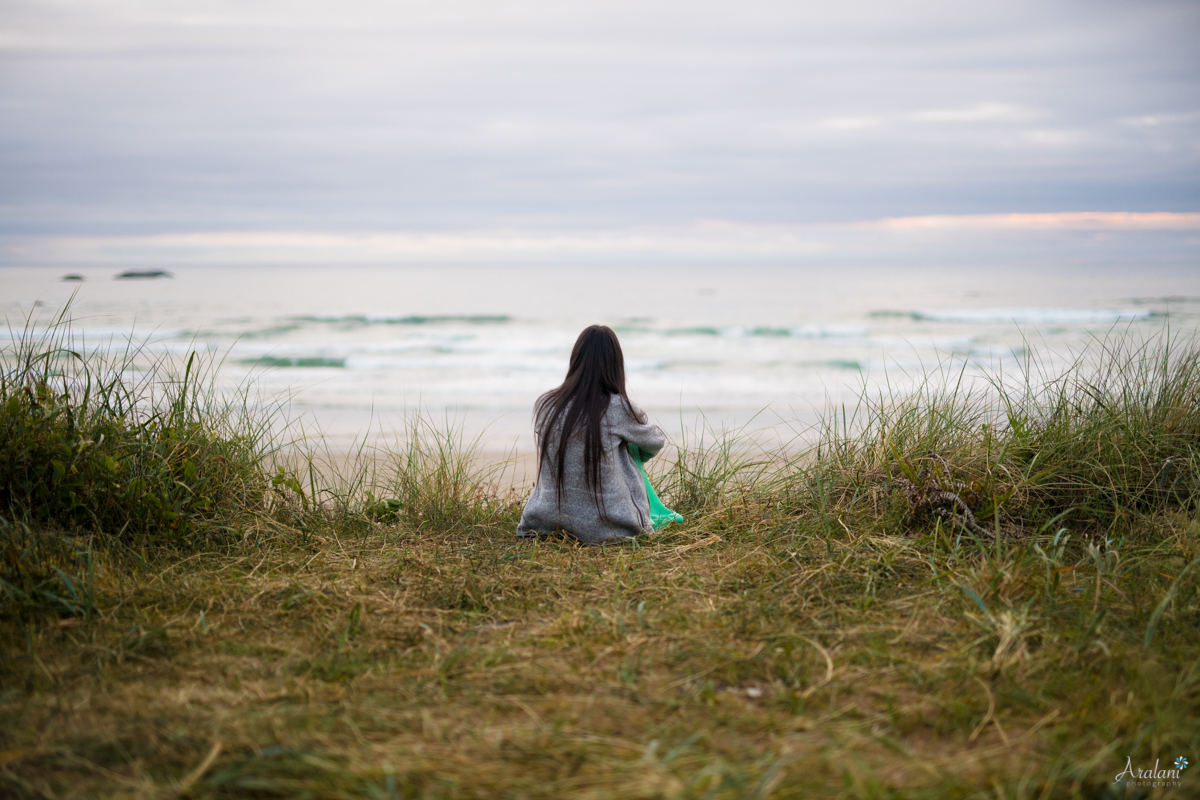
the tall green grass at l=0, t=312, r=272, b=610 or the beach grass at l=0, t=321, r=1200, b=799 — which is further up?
the tall green grass at l=0, t=312, r=272, b=610

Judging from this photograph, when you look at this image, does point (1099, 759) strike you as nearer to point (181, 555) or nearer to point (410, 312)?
point (181, 555)

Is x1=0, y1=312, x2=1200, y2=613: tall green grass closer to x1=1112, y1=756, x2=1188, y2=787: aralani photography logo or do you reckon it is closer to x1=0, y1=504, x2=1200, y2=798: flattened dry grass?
x1=0, y1=504, x2=1200, y2=798: flattened dry grass

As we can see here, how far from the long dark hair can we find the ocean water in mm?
1069

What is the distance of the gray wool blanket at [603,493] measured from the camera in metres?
3.68

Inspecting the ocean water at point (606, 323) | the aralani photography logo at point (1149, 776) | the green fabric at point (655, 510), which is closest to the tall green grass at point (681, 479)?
the green fabric at point (655, 510)

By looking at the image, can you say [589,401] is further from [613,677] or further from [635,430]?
[613,677]

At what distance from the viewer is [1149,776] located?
66.0 inches

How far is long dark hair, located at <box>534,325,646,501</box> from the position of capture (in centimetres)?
373

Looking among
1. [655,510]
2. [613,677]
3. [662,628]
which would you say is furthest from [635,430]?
[613,677]

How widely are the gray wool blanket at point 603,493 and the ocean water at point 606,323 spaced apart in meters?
0.98

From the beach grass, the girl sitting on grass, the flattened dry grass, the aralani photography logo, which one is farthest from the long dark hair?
the aralani photography logo

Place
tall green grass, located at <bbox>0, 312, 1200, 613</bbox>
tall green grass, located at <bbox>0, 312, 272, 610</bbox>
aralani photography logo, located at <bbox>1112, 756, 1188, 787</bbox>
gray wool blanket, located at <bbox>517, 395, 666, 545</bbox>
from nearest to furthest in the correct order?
aralani photography logo, located at <bbox>1112, 756, 1188, 787</bbox> < tall green grass, located at <bbox>0, 312, 272, 610</bbox> < tall green grass, located at <bbox>0, 312, 1200, 613</bbox> < gray wool blanket, located at <bbox>517, 395, 666, 545</bbox>

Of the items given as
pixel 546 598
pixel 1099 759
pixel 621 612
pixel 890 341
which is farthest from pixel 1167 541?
pixel 890 341

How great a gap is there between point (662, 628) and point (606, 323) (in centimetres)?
2231
